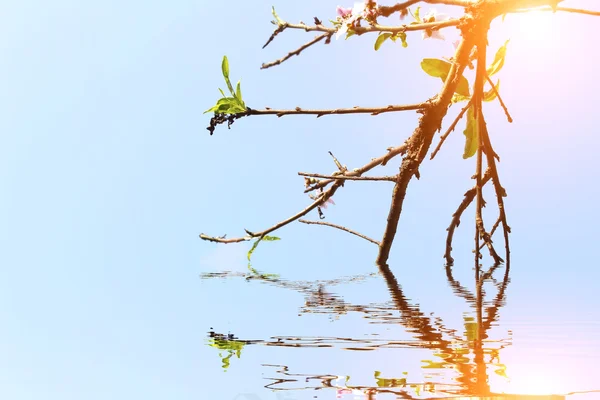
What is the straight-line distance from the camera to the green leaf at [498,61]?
3.41 m

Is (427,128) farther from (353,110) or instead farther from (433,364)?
(433,364)

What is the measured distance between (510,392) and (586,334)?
839 mm

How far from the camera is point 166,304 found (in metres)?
3.02

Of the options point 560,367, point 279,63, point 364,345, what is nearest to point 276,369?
point 364,345

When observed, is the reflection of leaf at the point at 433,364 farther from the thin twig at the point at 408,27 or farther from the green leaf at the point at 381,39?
the green leaf at the point at 381,39

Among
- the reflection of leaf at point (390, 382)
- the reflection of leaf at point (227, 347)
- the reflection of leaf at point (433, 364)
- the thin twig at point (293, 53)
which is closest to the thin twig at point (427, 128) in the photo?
the thin twig at point (293, 53)

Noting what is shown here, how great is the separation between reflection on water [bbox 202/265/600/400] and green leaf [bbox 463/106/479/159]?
0.79m

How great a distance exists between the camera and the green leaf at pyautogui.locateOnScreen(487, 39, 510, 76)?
341 centimetres

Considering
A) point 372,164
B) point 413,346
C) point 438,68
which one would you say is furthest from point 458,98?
point 413,346

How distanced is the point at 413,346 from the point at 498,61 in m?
2.15

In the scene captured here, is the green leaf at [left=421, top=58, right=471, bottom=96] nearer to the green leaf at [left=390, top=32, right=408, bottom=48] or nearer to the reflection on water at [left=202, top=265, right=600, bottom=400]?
the green leaf at [left=390, top=32, right=408, bottom=48]

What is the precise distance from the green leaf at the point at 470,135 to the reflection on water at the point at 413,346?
0.79 meters

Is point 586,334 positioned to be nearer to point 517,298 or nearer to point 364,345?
point 364,345

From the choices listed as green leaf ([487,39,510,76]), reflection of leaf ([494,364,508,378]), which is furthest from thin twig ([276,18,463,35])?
reflection of leaf ([494,364,508,378])
